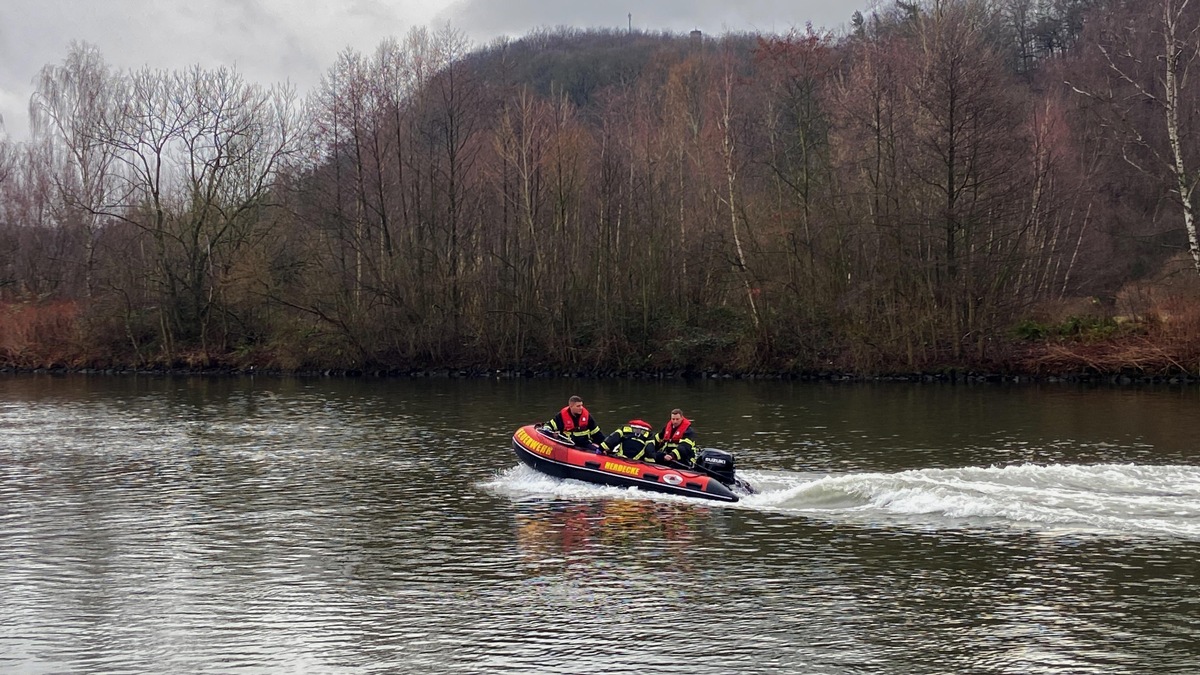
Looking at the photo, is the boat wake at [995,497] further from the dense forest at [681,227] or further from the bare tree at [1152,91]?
the bare tree at [1152,91]

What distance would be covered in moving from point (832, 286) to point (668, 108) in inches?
607

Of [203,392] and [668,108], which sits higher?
[668,108]

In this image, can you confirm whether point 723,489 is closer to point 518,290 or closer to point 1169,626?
point 1169,626

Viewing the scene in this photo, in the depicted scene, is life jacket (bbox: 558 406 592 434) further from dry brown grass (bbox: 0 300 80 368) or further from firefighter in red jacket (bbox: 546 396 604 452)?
dry brown grass (bbox: 0 300 80 368)

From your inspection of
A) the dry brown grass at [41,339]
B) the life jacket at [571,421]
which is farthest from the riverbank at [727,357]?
the life jacket at [571,421]

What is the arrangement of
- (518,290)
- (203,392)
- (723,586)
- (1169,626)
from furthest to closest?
(518,290)
(203,392)
(723,586)
(1169,626)

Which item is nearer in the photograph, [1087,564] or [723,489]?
[1087,564]

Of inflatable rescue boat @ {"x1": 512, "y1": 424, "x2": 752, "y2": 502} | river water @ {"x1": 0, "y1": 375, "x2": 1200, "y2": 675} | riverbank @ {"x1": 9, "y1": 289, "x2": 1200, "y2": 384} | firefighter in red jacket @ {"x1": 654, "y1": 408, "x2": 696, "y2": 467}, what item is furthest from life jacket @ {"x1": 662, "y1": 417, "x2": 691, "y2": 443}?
riverbank @ {"x1": 9, "y1": 289, "x2": 1200, "y2": 384}

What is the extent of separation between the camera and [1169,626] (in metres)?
11.9

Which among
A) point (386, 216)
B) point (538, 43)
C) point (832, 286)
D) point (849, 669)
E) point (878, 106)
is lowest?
point (849, 669)

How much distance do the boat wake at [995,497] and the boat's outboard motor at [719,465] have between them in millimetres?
543

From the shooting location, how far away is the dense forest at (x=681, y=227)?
42312mm

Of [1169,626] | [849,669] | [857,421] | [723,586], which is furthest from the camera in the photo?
[857,421]

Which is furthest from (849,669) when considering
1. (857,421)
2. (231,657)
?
(857,421)
